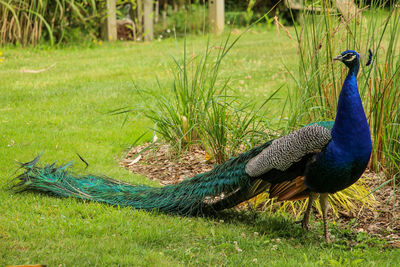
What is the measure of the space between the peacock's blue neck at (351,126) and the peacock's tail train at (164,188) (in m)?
0.58

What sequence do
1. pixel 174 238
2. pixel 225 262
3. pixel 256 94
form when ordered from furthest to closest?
pixel 256 94 → pixel 174 238 → pixel 225 262

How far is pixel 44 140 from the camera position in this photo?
550 cm

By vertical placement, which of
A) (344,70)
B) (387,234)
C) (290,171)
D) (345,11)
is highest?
(345,11)

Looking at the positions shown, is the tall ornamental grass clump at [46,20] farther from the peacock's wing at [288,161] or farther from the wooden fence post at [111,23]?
the peacock's wing at [288,161]

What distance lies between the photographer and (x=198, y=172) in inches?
187

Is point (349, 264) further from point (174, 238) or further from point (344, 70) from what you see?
point (344, 70)

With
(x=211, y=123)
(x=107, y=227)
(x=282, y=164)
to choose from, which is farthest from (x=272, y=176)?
(x=211, y=123)

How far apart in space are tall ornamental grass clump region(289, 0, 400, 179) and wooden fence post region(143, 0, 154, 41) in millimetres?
7260

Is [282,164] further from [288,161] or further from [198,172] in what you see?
[198,172]

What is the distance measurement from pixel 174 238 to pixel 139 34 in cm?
915

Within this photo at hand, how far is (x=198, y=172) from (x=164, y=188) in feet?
2.74

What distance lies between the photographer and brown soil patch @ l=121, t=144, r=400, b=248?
3783mm

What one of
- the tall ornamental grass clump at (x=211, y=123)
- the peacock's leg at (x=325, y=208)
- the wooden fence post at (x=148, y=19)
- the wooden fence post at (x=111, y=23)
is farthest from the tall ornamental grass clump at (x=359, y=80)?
the wooden fence post at (x=148, y=19)

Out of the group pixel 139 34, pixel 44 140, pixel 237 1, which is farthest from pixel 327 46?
pixel 237 1
